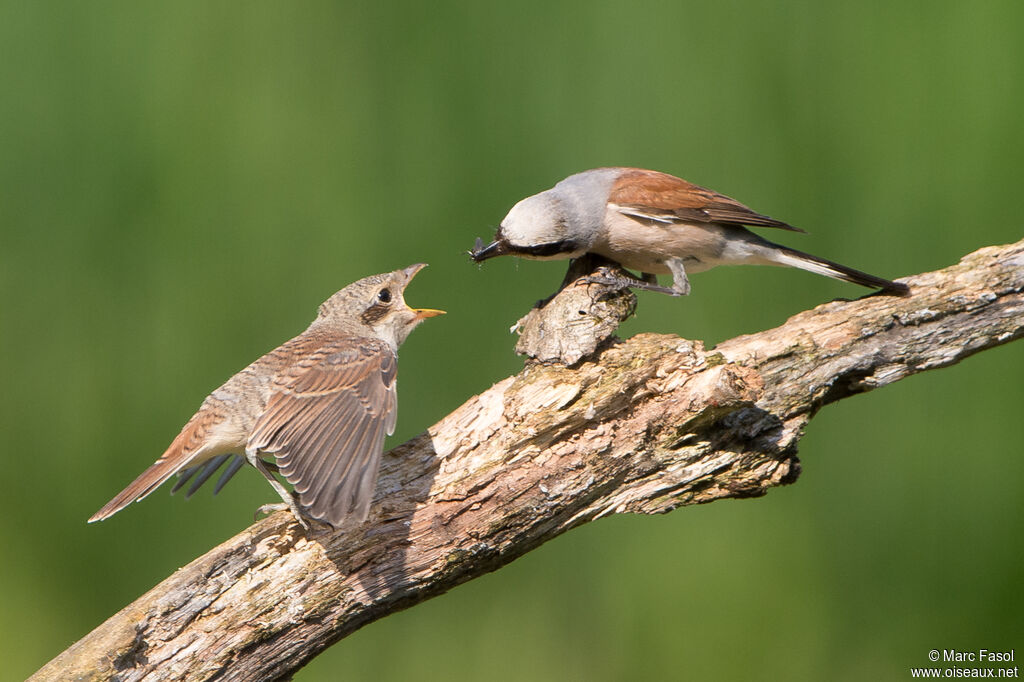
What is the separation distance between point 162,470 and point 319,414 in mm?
567

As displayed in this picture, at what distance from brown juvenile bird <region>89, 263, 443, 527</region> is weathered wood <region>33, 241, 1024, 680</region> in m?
0.21

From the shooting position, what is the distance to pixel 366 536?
281 centimetres

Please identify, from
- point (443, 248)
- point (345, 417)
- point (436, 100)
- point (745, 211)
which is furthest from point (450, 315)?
point (345, 417)

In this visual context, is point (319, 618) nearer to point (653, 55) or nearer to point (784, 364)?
point (784, 364)

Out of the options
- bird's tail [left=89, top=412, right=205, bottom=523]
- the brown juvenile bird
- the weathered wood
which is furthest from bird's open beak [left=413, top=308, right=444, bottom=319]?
bird's tail [left=89, top=412, right=205, bottom=523]

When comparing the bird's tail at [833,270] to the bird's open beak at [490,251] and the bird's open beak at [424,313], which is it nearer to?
the bird's open beak at [490,251]

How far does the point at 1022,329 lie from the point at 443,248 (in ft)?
8.82

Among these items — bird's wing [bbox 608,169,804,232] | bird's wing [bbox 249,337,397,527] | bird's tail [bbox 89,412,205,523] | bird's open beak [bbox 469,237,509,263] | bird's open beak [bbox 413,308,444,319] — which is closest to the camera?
bird's wing [bbox 249,337,397,527]

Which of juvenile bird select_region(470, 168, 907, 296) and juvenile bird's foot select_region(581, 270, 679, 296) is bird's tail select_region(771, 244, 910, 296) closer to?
juvenile bird select_region(470, 168, 907, 296)

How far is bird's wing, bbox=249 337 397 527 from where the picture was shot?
103 inches
